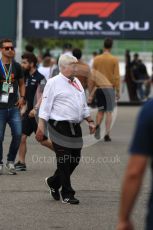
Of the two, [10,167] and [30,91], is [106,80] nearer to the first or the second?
[30,91]

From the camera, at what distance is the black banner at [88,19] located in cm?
2308

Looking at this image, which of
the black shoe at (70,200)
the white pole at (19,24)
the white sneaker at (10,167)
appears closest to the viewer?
the black shoe at (70,200)

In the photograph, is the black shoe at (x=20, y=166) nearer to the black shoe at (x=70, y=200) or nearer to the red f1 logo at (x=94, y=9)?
the black shoe at (x=70, y=200)

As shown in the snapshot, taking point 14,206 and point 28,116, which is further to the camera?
point 28,116

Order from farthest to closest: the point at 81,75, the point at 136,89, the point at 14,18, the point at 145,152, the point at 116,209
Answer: the point at 136,89 < the point at 14,18 < the point at 81,75 < the point at 116,209 < the point at 145,152

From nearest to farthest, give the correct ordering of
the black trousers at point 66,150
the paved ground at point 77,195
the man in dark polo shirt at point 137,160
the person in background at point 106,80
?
the man in dark polo shirt at point 137,160
the paved ground at point 77,195
the black trousers at point 66,150
the person in background at point 106,80

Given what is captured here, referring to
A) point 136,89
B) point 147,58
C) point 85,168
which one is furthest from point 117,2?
point 147,58

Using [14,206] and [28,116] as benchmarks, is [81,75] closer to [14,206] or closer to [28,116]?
[28,116]

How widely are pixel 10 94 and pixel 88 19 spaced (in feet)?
38.6

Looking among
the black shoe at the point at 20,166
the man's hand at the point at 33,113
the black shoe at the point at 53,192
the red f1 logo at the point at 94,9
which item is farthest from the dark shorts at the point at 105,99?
the red f1 logo at the point at 94,9

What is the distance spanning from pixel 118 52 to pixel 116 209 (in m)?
56.6

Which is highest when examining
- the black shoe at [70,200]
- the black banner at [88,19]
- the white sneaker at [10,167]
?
the black banner at [88,19]

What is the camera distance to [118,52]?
65500 millimetres

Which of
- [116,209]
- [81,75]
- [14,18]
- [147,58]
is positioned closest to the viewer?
[116,209]
